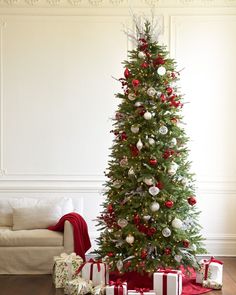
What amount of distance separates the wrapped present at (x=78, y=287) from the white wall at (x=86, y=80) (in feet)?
7.11

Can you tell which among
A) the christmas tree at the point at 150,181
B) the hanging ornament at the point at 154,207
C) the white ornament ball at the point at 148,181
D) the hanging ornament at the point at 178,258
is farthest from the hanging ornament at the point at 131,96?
the hanging ornament at the point at 178,258

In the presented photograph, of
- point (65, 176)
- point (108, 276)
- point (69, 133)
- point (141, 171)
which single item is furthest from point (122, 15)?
point (108, 276)

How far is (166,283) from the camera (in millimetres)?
4828

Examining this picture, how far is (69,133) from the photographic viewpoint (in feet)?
24.0

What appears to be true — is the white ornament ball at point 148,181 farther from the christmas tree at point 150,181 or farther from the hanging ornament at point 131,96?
the hanging ornament at point 131,96

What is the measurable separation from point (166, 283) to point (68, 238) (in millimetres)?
1509

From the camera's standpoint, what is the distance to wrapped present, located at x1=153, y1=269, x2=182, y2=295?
4824 millimetres

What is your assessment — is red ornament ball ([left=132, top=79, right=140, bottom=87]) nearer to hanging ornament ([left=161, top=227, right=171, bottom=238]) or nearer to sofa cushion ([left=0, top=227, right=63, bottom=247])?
hanging ornament ([left=161, top=227, right=171, bottom=238])

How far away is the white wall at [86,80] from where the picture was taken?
727 centimetres

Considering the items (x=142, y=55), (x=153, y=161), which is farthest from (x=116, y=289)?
(x=142, y=55)

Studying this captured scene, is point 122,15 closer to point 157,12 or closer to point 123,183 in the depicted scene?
point 157,12

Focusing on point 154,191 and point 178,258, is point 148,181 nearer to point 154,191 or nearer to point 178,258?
point 154,191

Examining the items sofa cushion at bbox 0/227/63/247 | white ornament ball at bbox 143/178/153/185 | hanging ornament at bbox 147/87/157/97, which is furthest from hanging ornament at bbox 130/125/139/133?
sofa cushion at bbox 0/227/63/247

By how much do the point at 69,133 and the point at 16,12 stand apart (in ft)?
6.21
